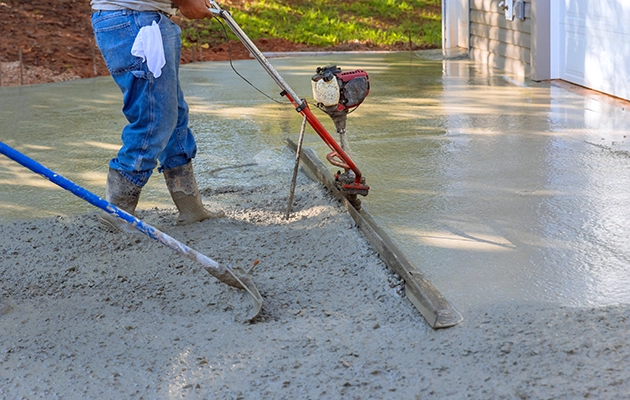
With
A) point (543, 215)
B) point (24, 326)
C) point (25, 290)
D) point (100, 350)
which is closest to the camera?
point (100, 350)

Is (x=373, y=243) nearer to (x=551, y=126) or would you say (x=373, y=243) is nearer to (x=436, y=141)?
(x=436, y=141)

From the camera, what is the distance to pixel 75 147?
5.86m

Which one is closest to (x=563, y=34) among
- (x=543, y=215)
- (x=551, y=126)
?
(x=551, y=126)

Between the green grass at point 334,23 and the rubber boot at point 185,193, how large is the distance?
7.01 meters

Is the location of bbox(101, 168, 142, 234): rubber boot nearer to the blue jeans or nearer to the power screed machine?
the blue jeans

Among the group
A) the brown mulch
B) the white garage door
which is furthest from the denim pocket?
the brown mulch

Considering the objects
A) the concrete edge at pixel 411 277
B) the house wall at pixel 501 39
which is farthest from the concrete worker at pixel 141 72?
the house wall at pixel 501 39

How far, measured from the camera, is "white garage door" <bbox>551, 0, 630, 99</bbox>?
6605mm

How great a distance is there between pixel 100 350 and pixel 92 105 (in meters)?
5.07

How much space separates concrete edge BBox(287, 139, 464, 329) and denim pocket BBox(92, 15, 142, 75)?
1.26 m

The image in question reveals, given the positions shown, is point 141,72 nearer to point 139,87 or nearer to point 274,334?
point 139,87

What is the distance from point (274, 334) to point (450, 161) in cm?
252

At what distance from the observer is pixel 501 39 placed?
871 cm

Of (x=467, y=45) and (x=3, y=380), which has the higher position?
(x=467, y=45)
